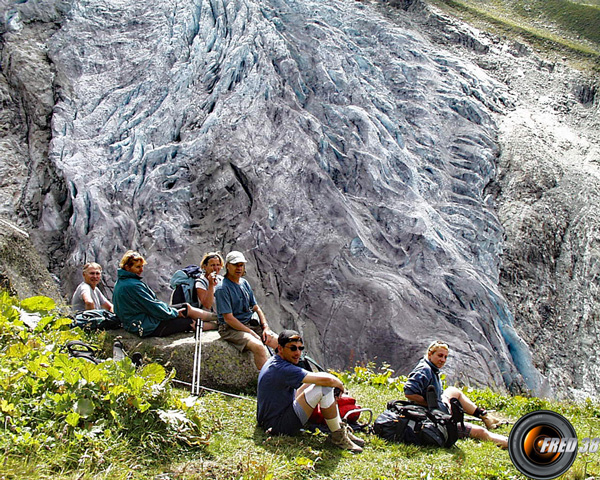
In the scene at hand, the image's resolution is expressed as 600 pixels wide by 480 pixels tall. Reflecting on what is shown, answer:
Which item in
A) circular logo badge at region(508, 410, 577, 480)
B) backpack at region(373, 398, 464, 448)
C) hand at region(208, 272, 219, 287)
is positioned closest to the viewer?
circular logo badge at region(508, 410, 577, 480)

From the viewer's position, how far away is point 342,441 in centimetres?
570

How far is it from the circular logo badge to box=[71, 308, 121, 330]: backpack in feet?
20.0

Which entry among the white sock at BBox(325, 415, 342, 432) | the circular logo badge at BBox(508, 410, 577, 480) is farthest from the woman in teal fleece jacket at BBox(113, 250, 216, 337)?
the circular logo badge at BBox(508, 410, 577, 480)

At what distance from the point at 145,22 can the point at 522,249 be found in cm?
1813

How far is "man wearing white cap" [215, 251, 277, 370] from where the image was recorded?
7730 mm

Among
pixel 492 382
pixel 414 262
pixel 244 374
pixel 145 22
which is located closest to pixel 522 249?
pixel 414 262

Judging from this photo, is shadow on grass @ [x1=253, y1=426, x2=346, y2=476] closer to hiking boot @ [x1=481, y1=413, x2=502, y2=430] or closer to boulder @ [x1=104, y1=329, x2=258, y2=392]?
boulder @ [x1=104, y1=329, x2=258, y2=392]

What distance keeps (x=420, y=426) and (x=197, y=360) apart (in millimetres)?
3118

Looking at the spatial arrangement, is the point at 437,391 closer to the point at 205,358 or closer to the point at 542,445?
the point at 205,358

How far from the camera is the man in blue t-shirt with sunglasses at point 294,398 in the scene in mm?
5684

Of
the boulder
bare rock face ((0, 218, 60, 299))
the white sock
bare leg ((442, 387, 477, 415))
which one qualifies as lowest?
bare rock face ((0, 218, 60, 299))

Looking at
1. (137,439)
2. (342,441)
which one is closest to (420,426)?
(342,441)

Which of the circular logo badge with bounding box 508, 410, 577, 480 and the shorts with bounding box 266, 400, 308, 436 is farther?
the shorts with bounding box 266, 400, 308, 436

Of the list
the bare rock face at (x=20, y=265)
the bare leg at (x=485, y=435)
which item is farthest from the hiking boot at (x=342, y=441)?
the bare rock face at (x=20, y=265)
